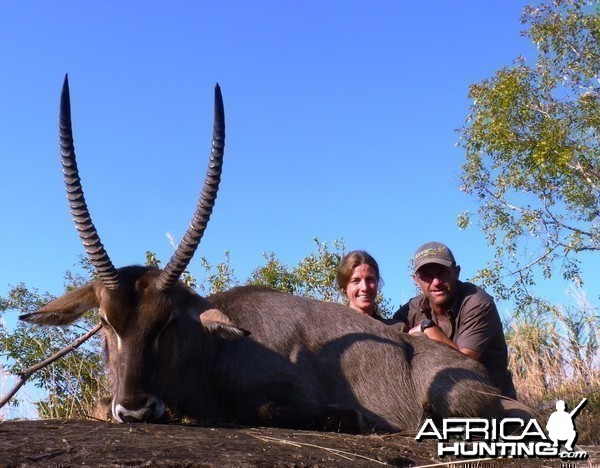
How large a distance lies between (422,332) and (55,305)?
333 cm

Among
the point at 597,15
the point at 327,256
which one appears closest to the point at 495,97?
the point at 597,15

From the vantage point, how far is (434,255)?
7559 mm

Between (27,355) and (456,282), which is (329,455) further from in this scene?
(27,355)

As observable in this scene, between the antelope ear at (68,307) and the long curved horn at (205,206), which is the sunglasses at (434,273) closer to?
the long curved horn at (205,206)

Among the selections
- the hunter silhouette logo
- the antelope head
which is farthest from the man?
the antelope head

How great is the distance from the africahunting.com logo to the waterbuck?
0.22 metres

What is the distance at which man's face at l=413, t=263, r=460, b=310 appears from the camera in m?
7.52

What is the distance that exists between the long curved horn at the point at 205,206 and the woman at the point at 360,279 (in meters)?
2.87

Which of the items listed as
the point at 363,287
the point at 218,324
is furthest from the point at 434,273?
the point at 218,324

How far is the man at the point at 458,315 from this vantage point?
731cm

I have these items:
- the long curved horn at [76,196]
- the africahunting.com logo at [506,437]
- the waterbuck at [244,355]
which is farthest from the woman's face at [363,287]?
the long curved horn at [76,196]

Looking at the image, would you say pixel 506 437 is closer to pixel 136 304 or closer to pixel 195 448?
pixel 195 448

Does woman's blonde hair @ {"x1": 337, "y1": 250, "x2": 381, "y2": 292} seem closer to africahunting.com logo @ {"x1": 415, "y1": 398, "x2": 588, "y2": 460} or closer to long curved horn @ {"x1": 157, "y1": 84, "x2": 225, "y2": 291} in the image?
africahunting.com logo @ {"x1": 415, "y1": 398, "x2": 588, "y2": 460}

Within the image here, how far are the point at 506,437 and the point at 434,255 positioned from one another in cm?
228
